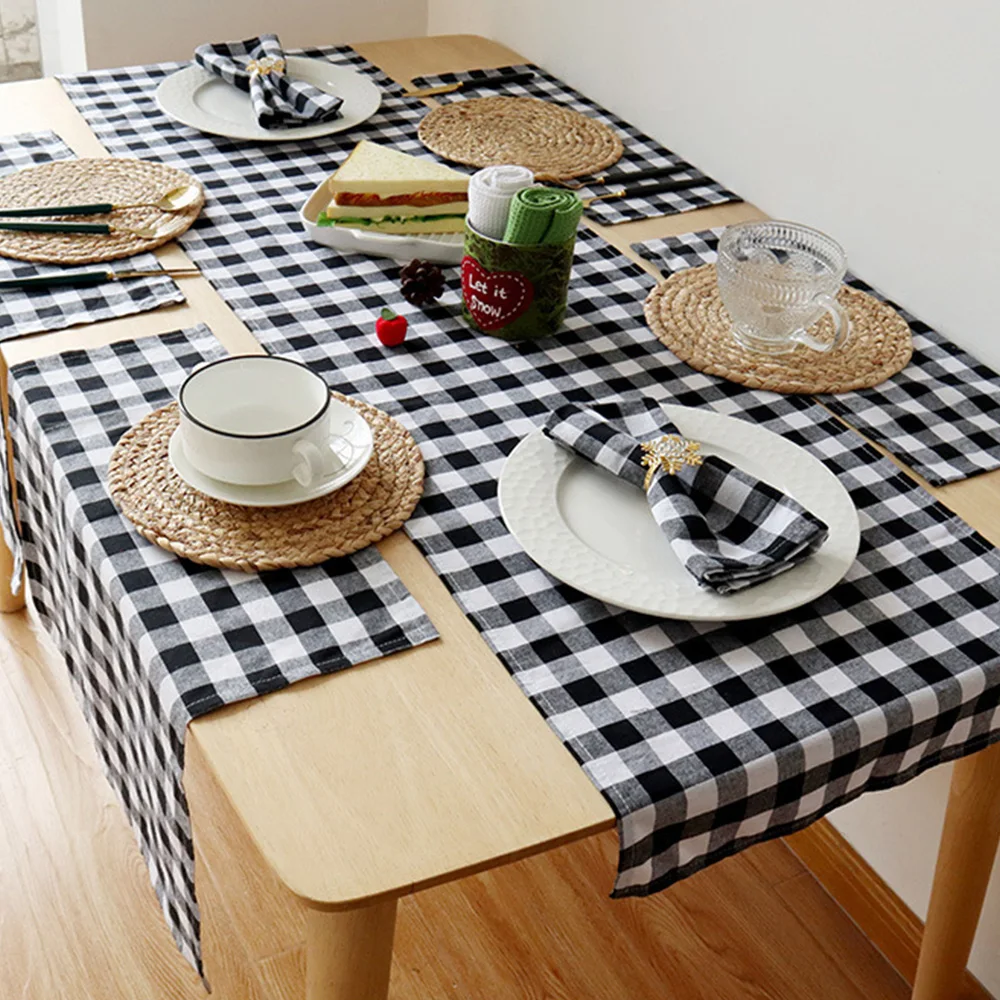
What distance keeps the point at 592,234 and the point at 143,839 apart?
0.85 meters

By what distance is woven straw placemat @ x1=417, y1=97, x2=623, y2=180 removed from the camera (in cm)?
166

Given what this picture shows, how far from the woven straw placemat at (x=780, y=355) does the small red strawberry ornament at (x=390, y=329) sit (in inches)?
10.5

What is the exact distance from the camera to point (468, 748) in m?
0.88

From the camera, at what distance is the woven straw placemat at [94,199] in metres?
1.38

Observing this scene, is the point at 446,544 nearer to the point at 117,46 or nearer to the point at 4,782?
the point at 4,782

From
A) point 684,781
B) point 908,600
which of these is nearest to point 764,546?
point 908,600

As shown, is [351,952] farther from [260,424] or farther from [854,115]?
[854,115]

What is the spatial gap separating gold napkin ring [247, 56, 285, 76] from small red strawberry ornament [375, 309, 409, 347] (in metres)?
0.62

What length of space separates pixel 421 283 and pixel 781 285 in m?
0.37

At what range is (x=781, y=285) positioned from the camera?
130 cm

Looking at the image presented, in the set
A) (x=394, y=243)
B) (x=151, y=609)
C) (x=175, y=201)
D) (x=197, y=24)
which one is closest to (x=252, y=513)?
(x=151, y=609)

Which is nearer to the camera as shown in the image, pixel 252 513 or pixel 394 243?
pixel 252 513

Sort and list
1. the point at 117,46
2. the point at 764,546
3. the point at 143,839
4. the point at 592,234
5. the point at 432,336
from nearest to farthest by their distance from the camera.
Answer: the point at 764,546
the point at 143,839
the point at 432,336
the point at 592,234
the point at 117,46

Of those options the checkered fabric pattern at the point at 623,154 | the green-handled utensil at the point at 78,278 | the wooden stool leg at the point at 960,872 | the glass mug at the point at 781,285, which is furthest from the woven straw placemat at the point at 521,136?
the wooden stool leg at the point at 960,872
